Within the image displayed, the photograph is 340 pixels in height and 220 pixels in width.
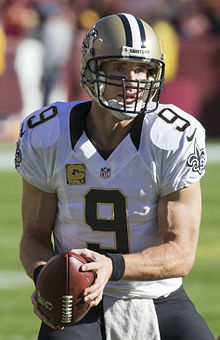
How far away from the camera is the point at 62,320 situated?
130 inches

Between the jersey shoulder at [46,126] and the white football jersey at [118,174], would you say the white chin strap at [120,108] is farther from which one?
the jersey shoulder at [46,126]

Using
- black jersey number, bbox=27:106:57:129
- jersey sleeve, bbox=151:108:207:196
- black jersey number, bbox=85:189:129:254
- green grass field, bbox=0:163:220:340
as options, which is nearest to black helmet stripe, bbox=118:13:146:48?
jersey sleeve, bbox=151:108:207:196

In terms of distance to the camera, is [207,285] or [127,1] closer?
[207,285]

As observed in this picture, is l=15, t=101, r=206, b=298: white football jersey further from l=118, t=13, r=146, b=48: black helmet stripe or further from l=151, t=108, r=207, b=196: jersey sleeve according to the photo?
l=118, t=13, r=146, b=48: black helmet stripe

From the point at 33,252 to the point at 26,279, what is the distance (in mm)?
2822

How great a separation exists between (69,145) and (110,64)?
1.28 feet

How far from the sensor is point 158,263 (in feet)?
11.4

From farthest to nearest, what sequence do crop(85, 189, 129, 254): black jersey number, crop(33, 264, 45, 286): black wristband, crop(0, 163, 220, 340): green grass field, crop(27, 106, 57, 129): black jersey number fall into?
crop(0, 163, 220, 340): green grass field < crop(27, 106, 57, 129): black jersey number < crop(85, 189, 129, 254): black jersey number < crop(33, 264, 45, 286): black wristband

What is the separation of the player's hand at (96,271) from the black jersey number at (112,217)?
1.17 feet

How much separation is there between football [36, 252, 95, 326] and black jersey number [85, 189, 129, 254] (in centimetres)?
42

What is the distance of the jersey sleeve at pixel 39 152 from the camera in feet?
12.1

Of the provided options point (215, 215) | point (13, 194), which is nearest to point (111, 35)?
point (215, 215)

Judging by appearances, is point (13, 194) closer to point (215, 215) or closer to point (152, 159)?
point (215, 215)

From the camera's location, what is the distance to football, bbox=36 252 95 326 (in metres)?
3.23
